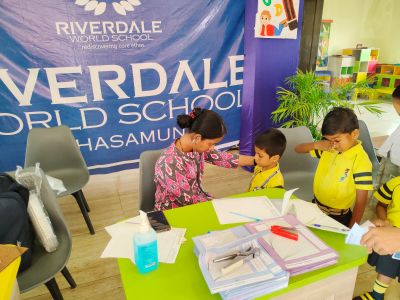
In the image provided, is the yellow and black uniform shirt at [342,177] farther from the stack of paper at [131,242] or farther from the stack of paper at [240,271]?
the stack of paper at [131,242]

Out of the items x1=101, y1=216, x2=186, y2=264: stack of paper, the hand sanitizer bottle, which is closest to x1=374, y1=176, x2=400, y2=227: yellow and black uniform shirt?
x1=101, y1=216, x2=186, y2=264: stack of paper

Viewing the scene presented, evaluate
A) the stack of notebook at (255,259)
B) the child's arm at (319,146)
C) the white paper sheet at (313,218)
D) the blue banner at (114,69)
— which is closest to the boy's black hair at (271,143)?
the child's arm at (319,146)

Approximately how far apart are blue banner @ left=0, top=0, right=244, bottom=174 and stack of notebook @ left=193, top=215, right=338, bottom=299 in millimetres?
2399

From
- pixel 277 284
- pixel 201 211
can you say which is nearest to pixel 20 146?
pixel 201 211

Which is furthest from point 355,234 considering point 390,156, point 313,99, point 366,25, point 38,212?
point 366,25

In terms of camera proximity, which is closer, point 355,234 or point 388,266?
point 355,234

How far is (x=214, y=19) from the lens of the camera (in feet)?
10.1

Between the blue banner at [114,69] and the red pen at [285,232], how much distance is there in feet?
8.02

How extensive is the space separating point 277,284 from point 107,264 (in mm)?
1545

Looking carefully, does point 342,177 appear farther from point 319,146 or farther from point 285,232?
point 285,232

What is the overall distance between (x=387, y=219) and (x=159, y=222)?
117 cm

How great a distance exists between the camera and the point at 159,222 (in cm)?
111

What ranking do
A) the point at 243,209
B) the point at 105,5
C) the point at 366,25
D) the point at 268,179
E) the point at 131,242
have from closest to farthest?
the point at 131,242 < the point at 243,209 < the point at 268,179 < the point at 105,5 < the point at 366,25

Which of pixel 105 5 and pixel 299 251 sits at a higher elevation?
pixel 105 5
